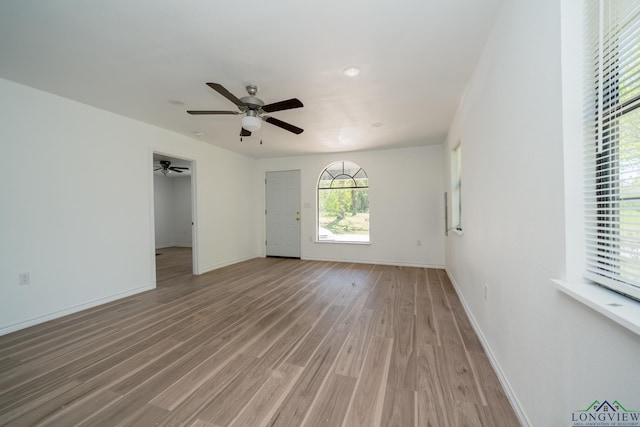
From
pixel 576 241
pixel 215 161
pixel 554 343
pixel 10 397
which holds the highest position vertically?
pixel 215 161

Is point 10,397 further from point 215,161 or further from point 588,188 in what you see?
point 215,161

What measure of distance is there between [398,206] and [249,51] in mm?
4173

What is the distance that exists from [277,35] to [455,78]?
1805 mm

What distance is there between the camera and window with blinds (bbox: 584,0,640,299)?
767 millimetres

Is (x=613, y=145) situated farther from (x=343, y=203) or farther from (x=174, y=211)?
(x=174, y=211)

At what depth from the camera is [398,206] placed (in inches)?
210

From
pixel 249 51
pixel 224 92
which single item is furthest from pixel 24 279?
pixel 249 51

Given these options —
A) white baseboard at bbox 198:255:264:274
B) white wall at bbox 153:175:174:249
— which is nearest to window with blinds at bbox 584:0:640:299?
white baseboard at bbox 198:255:264:274

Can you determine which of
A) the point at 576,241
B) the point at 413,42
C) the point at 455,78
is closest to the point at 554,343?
the point at 576,241

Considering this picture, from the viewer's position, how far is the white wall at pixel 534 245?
0.85 m

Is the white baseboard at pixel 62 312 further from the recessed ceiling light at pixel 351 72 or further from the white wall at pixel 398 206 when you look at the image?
the recessed ceiling light at pixel 351 72

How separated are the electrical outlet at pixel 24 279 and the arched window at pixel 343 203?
→ 4.56 m

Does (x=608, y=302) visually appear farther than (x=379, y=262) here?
No

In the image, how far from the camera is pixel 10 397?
5.19ft
